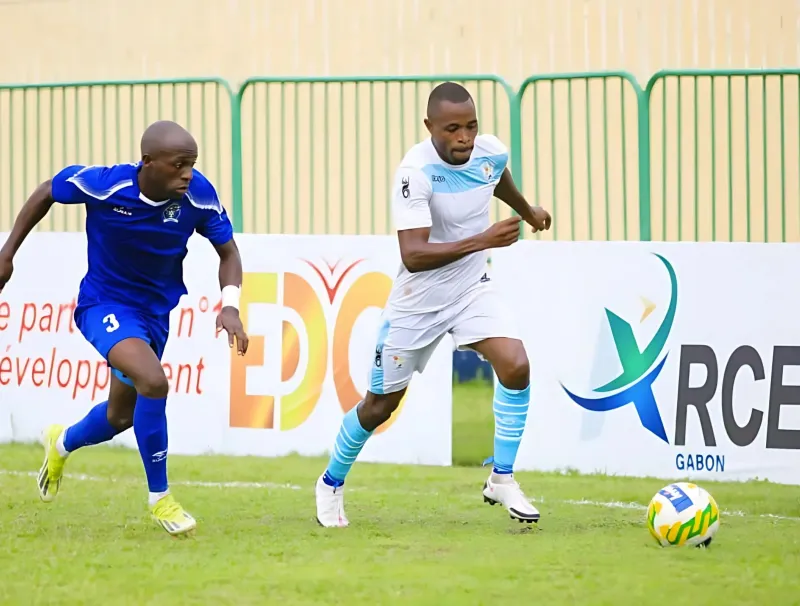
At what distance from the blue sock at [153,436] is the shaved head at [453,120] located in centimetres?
180

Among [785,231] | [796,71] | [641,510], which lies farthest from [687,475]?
[796,71]

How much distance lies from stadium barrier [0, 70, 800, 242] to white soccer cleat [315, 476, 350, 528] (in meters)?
3.50

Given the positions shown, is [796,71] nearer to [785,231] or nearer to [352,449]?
[785,231]

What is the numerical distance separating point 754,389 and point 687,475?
686mm

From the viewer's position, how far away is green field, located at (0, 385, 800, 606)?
570 cm

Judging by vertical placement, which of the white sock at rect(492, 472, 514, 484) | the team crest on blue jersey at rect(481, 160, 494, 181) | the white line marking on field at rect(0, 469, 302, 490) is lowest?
the white line marking on field at rect(0, 469, 302, 490)

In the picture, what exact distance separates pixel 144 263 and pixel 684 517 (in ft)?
9.40

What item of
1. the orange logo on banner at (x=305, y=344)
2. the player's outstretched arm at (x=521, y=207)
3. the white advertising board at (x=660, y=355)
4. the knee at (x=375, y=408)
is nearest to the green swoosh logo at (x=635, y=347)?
the white advertising board at (x=660, y=355)

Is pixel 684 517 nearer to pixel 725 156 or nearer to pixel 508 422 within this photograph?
pixel 508 422

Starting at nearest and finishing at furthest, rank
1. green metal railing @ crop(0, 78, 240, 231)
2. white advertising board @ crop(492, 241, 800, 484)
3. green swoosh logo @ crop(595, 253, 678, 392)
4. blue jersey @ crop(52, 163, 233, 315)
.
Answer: blue jersey @ crop(52, 163, 233, 315)
white advertising board @ crop(492, 241, 800, 484)
green swoosh logo @ crop(595, 253, 678, 392)
green metal railing @ crop(0, 78, 240, 231)

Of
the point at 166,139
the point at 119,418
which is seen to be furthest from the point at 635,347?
the point at 166,139

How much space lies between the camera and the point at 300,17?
16156 millimetres

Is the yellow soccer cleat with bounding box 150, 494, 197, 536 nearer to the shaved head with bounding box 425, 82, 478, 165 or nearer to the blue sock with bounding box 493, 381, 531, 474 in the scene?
the blue sock with bounding box 493, 381, 531, 474

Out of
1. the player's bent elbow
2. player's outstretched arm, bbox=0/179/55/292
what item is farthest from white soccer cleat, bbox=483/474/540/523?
player's outstretched arm, bbox=0/179/55/292
